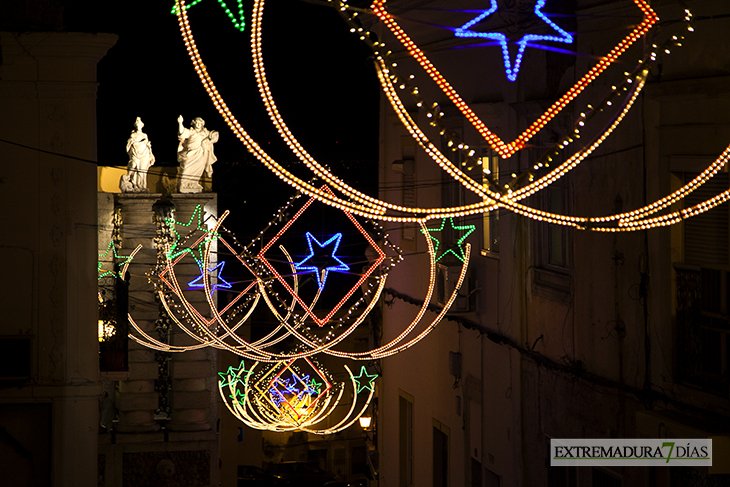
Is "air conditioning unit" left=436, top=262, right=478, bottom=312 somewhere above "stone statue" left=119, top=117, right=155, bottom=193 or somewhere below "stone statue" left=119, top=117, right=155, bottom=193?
below

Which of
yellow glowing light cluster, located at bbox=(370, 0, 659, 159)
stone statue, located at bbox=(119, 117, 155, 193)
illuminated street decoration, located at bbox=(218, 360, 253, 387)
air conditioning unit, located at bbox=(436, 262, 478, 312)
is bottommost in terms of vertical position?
illuminated street decoration, located at bbox=(218, 360, 253, 387)

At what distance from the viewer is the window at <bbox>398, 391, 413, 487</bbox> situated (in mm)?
17766

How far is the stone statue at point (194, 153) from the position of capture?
69.8ft

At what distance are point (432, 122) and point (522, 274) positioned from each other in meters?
5.89

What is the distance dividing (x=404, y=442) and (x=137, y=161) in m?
8.91

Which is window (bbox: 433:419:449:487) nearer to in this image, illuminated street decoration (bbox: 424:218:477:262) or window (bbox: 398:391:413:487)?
window (bbox: 398:391:413:487)

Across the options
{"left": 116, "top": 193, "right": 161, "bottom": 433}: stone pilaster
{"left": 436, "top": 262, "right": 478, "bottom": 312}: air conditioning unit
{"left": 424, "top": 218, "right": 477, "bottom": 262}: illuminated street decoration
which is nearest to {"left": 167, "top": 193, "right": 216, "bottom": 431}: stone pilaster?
{"left": 116, "top": 193, "right": 161, "bottom": 433}: stone pilaster

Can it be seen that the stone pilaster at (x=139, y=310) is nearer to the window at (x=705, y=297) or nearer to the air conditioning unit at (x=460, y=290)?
the air conditioning unit at (x=460, y=290)

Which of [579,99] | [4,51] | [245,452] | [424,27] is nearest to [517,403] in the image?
[579,99]

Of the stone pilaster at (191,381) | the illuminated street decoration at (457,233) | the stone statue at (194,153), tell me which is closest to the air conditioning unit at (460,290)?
the illuminated street decoration at (457,233)

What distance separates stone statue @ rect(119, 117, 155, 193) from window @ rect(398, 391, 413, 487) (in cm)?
780

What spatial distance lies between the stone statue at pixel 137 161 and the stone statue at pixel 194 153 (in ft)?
2.77

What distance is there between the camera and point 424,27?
48.3 ft

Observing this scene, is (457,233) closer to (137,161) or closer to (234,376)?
(137,161)
